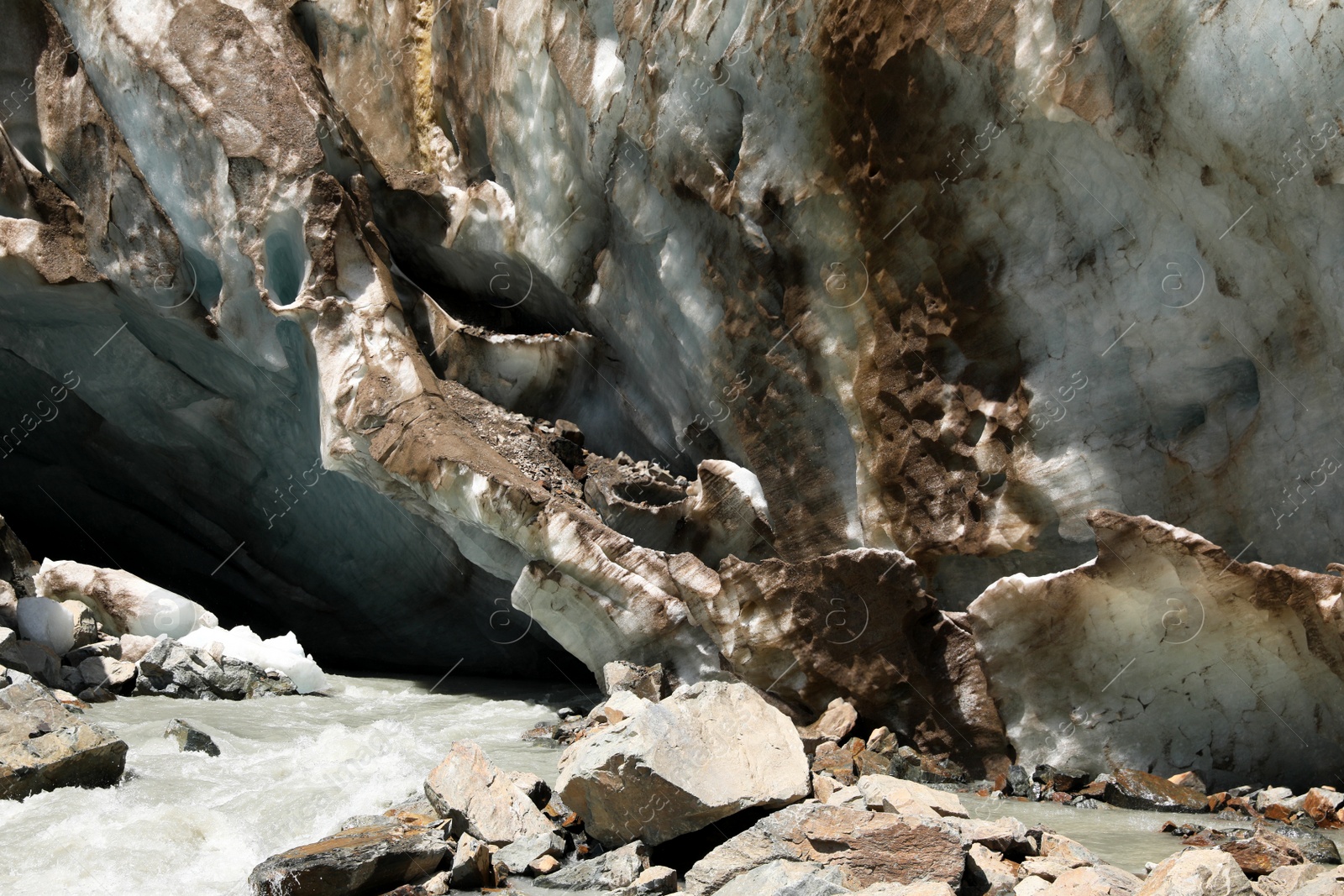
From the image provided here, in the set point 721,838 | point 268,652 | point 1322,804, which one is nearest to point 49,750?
point 721,838

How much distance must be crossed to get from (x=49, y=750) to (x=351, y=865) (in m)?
1.47

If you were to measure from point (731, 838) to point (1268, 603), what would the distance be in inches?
88.9

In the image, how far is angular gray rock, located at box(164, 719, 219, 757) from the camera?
433cm

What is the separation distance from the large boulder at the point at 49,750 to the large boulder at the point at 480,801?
1140 mm

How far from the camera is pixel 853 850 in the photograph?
291 cm

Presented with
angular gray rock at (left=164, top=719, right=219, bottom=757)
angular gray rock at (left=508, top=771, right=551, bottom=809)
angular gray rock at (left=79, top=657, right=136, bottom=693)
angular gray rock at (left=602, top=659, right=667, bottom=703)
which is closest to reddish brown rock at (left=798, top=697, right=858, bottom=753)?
angular gray rock at (left=602, top=659, right=667, bottom=703)

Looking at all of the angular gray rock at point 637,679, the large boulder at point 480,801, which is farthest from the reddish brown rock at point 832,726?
the large boulder at point 480,801

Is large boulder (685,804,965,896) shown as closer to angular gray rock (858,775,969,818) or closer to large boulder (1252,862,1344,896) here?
angular gray rock (858,775,969,818)

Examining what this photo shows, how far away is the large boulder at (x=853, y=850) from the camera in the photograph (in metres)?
2.84

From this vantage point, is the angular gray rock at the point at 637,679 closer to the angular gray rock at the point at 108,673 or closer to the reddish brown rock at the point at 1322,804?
the angular gray rock at the point at 108,673

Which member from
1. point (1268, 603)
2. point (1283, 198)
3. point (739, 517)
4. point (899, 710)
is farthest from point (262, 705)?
point (1283, 198)

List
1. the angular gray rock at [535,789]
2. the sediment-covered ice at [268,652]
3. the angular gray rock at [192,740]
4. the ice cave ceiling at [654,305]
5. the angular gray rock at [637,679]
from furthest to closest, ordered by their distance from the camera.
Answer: the sediment-covered ice at [268,652], the angular gray rock at [637,679], the ice cave ceiling at [654,305], the angular gray rock at [192,740], the angular gray rock at [535,789]

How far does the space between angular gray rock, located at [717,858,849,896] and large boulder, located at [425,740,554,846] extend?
0.74 m

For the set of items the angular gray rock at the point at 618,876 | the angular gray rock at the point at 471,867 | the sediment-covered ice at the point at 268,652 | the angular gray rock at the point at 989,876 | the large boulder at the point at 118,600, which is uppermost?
the large boulder at the point at 118,600
